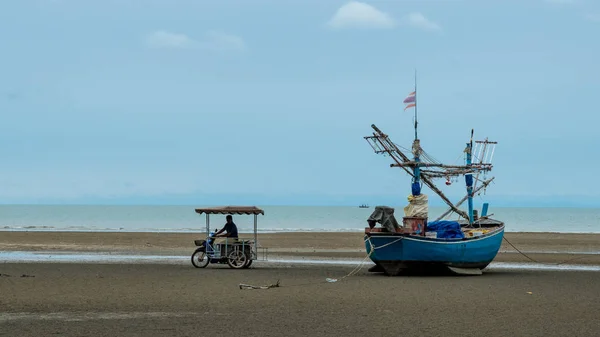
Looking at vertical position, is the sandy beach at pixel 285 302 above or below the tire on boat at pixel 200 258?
below

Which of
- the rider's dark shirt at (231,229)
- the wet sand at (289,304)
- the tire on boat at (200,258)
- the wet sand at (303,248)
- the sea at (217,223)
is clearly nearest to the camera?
the wet sand at (289,304)

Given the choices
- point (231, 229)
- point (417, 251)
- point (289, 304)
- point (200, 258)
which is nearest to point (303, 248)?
point (200, 258)

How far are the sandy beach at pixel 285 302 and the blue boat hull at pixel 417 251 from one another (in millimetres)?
521

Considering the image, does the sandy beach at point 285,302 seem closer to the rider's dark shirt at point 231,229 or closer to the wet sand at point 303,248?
the rider's dark shirt at point 231,229

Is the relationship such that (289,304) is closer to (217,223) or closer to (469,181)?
(469,181)

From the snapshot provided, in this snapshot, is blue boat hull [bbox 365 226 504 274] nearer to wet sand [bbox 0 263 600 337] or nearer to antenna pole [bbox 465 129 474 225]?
wet sand [bbox 0 263 600 337]

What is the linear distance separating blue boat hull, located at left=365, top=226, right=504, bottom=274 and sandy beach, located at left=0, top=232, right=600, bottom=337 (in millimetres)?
521

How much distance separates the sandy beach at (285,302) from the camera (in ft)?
42.2

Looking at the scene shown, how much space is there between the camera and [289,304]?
52.7 feet

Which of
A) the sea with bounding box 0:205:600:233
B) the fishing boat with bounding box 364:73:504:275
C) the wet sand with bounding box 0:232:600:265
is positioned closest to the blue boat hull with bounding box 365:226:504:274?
the fishing boat with bounding box 364:73:504:275

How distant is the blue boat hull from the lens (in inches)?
925

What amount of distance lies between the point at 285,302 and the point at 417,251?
817 centimetres

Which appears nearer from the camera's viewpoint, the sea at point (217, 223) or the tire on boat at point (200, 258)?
the tire on boat at point (200, 258)

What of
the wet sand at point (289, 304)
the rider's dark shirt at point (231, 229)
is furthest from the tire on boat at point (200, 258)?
the wet sand at point (289, 304)
